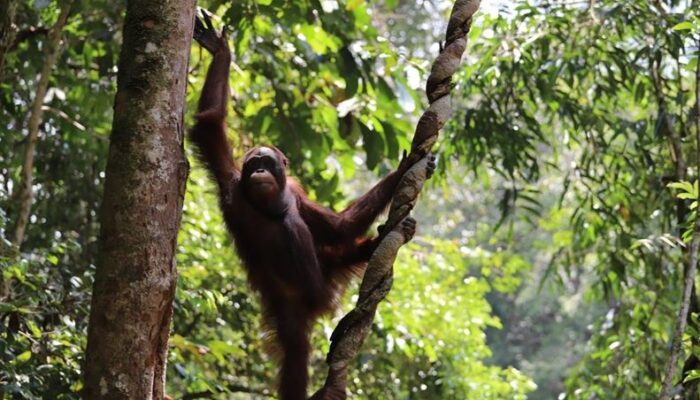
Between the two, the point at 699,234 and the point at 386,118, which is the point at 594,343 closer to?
the point at 386,118

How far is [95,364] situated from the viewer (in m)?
1.84

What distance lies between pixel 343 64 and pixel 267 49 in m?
0.44

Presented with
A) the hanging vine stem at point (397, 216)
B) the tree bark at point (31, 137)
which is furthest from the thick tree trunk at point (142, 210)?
the tree bark at point (31, 137)

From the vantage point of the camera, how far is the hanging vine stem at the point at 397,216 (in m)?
Result: 2.23

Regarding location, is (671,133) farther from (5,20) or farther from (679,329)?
(5,20)

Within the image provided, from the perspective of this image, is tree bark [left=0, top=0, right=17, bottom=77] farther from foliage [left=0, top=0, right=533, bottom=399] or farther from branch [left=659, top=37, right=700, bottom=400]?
branch [left=659, top=37, right=700, bottom=400]

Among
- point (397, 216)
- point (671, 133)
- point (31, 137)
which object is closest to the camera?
point (397, 216)

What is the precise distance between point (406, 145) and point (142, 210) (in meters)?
2.53

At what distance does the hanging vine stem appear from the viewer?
7.31 ft

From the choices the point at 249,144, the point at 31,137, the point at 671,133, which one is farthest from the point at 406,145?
the point at 31,137

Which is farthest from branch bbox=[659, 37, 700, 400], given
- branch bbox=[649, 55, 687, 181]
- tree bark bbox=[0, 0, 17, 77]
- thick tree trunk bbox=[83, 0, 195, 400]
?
tree bark bbox=[0, 0, 17, 77]

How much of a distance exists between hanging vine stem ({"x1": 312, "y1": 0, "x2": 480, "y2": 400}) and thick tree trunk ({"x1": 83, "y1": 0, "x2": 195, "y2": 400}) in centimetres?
48

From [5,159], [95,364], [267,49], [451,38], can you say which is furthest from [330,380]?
[5,159]

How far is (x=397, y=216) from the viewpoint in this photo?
2375mm
